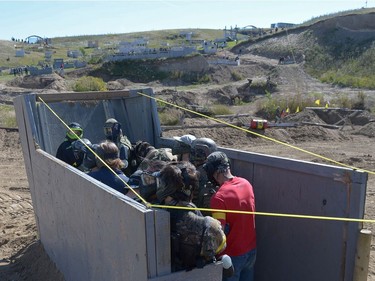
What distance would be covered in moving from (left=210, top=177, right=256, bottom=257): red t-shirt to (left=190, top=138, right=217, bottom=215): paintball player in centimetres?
40

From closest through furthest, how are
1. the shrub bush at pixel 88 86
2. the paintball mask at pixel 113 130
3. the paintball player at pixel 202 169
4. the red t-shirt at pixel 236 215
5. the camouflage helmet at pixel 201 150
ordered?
1. the red t-shirt at pixel 236 215
2. the paintball player at pixel 202 169
3. the camouflage helmet at pixel 201 150
4. the paintball mask at pixel 113 130
5. the shrub bush at pixel 88 86

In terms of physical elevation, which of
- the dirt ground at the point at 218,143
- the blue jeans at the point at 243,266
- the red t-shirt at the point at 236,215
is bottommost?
the dirt ground at the point at 218,143

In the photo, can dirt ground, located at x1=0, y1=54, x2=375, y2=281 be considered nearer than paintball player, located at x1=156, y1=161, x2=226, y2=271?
No

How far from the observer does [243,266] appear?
421cm

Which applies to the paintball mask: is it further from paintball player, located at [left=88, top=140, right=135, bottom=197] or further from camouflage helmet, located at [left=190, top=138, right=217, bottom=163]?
camouflage helmet, located at [left=190, top=138, right=217, bottom=163]

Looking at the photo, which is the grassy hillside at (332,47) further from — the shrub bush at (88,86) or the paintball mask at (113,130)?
the paintball mask at (113,130)

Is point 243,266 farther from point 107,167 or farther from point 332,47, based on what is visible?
point 332,47

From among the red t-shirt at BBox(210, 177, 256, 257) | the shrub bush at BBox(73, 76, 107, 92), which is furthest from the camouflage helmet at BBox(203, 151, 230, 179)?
the shrub bush at BBox(73, 76, 107, 92)

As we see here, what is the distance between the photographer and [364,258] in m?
3.98

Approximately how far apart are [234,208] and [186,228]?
0.70 metres

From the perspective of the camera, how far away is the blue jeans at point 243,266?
13.6 ft

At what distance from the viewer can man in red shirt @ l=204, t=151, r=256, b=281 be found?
3916mm

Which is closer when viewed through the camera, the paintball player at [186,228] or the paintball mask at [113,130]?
the paintball player at [186,228]

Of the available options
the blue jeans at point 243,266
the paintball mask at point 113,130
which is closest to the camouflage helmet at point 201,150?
the blue jeans at point 243,266
